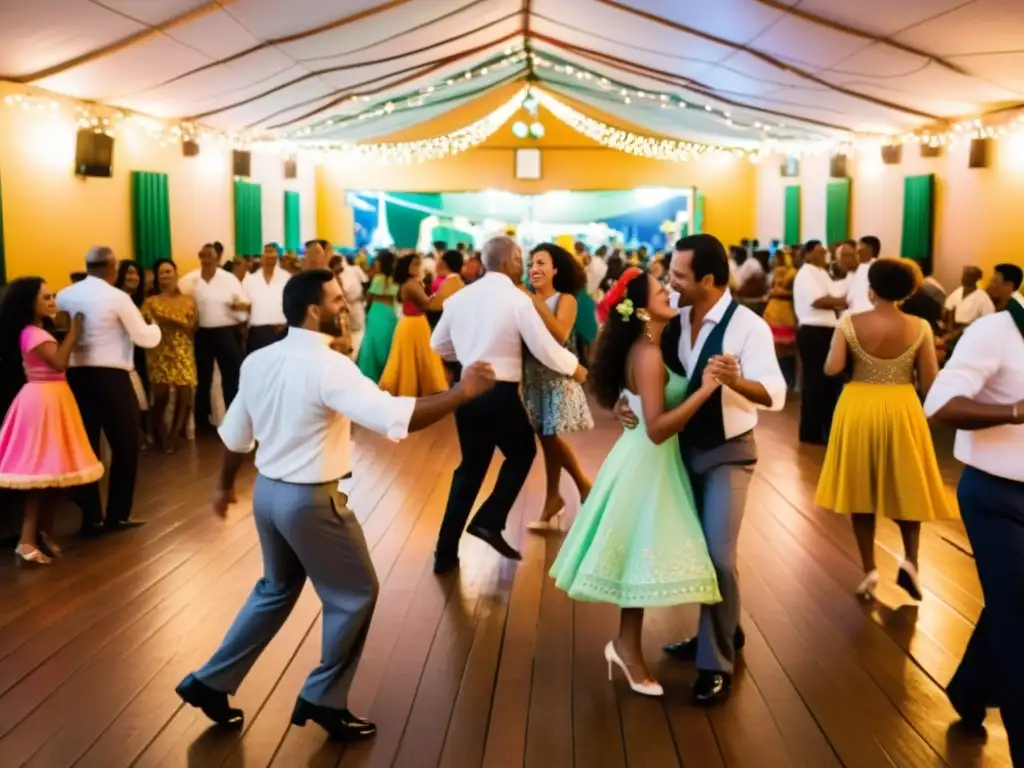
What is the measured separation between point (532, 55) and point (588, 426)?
1046 centimetres

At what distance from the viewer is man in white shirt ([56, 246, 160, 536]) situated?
5.49m

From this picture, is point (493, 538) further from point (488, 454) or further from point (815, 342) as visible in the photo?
point (815, 342)

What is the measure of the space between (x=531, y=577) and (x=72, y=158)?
19.7 ft

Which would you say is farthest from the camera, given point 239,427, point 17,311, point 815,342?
point 815,342

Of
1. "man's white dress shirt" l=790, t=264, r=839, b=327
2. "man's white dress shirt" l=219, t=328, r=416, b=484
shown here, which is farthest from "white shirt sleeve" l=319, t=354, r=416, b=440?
"man's white dress shirt" l=790, t=264, r=839, b=327

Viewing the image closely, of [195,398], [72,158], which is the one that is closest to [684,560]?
[195,398]

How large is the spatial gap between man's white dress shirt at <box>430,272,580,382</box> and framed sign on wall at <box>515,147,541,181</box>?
1503cm

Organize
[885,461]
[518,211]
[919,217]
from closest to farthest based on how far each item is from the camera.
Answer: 1. [885,461]
2. [919,217]
3. [518,211]

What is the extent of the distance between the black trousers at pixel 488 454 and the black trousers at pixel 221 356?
382 centimetres

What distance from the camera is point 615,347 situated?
3445 millimetres

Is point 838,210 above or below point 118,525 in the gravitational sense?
above

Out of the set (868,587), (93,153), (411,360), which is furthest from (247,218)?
(868,587)

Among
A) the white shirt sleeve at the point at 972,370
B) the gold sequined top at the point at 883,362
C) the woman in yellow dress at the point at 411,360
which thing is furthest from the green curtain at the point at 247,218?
the white shirt sleeve at the point at 972,370

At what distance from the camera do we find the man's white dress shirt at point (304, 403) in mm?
2938
